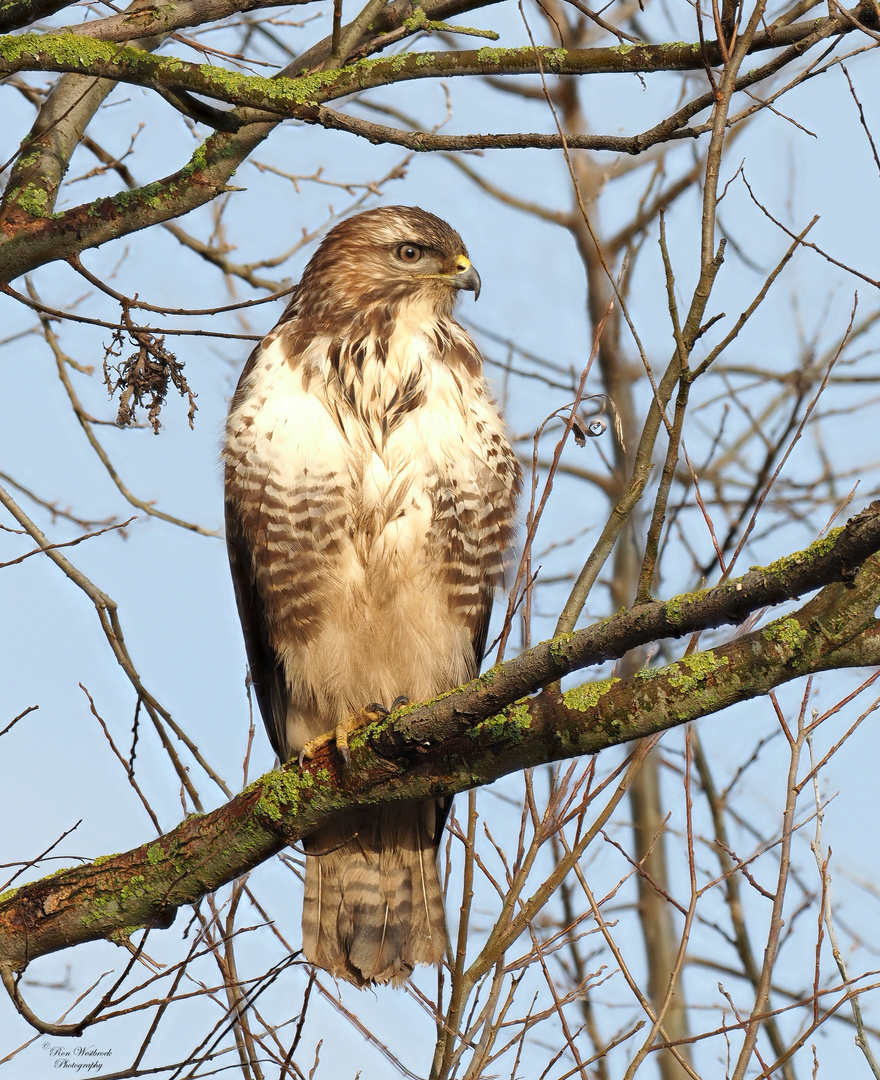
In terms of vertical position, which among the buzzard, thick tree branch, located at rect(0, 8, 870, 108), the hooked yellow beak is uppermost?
the hooked yellow beak

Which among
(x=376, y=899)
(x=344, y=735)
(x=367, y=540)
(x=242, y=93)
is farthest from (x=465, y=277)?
(x=376, y=899)

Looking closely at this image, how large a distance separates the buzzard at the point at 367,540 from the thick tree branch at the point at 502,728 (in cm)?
73

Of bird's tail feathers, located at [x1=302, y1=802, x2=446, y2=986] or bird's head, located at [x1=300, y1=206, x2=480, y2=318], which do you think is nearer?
bird's tail feathers, located at [x1=302, y1=802, x2=446, y2=986]

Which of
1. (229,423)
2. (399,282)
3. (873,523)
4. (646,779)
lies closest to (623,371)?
(646,779)

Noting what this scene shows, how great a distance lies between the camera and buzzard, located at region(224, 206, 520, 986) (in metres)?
3.91

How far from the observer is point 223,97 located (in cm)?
325

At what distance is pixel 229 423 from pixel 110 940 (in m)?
1.73

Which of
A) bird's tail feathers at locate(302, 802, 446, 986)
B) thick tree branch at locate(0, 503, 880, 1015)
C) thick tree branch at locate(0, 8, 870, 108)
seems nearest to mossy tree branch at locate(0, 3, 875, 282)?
thick tree branch at locate(0, 8, 870, 108)

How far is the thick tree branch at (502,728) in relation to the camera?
6.97ft

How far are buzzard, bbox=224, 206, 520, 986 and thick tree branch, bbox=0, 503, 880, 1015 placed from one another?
726mm

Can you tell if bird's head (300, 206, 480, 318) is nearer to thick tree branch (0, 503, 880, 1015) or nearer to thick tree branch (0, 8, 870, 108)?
thick tree branch (0, 8, 870, 108)

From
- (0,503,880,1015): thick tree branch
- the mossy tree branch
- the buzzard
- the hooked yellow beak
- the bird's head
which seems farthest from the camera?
the hooked yellow beak

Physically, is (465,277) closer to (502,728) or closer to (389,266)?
(389,266)

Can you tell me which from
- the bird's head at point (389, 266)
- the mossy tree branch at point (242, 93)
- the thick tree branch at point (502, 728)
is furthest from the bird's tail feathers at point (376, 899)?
the mossy tree branch at point (242, 93)
